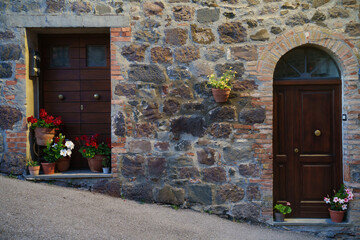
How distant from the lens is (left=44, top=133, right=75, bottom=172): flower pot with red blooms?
493 centimetres

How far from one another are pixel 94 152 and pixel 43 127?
882 mm

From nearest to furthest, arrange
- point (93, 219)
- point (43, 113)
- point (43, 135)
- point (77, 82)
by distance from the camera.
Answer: point (93, 219), point (43, 135), point (43, 113), point (77, 82)

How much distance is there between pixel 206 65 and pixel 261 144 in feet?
4.77

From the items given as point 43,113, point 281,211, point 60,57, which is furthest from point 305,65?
point 43,113

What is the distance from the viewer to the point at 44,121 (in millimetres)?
4910

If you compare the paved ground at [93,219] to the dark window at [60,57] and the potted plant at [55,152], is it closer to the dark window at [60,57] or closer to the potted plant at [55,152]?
the potted plant at [55,152]

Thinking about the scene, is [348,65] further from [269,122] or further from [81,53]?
[81,53]

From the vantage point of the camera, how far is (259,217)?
15.5 feet

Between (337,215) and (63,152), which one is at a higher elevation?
(63,152)

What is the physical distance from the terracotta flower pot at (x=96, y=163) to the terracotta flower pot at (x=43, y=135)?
70 centimetres

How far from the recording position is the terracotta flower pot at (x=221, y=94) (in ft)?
15.0

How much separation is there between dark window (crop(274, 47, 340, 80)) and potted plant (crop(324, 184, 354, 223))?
1.76 m

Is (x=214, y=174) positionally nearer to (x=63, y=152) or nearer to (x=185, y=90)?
(x=185, y=90)

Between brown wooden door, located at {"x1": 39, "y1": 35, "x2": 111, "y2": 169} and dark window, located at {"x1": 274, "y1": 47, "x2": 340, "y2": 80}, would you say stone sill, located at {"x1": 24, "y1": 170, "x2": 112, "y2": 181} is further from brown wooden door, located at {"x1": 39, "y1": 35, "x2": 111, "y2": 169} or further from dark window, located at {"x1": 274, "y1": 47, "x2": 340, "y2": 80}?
dark window, located at {"x1": 274, "y1": 47, "x2": 340, "y2": 80}
